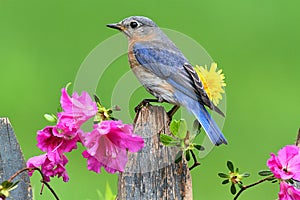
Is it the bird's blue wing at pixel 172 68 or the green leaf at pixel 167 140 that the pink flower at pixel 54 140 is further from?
the bird's blue wing at pixel 172 68

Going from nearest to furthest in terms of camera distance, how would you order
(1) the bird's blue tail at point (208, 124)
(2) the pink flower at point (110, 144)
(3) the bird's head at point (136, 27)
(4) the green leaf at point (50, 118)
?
(2) the pink flower at point (110, 144) < (4) the green leaf at point (50, 118) < (1) the bird's blue tail at point (208, 124) < (3) the bird's head at point (136, 27)

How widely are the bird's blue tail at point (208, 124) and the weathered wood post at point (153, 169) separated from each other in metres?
0.17

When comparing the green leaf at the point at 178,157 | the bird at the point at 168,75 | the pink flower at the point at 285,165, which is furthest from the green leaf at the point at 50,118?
the pink flower at the point at 285,165

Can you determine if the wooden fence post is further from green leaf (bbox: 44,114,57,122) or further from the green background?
the green background

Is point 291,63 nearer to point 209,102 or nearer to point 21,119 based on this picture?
point 21,119

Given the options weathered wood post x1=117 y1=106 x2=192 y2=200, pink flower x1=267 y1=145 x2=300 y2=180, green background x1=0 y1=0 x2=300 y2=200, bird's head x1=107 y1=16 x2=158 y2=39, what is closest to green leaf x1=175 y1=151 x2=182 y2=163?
weathered wood post x1=117 y1=106 x2=192 y2=200

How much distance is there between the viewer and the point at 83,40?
28.2 ft

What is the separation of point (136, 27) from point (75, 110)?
1.19m

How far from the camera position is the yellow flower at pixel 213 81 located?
2.96 metres

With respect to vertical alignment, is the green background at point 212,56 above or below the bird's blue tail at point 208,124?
above

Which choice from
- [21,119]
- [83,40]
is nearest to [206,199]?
[21,119]

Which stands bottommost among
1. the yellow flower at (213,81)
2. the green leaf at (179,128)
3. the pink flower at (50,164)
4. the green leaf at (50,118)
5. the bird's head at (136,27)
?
the pink flower at (50,164)

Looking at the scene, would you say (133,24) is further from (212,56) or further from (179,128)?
(212,56)

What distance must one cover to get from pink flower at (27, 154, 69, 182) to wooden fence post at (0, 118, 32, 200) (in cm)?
19
